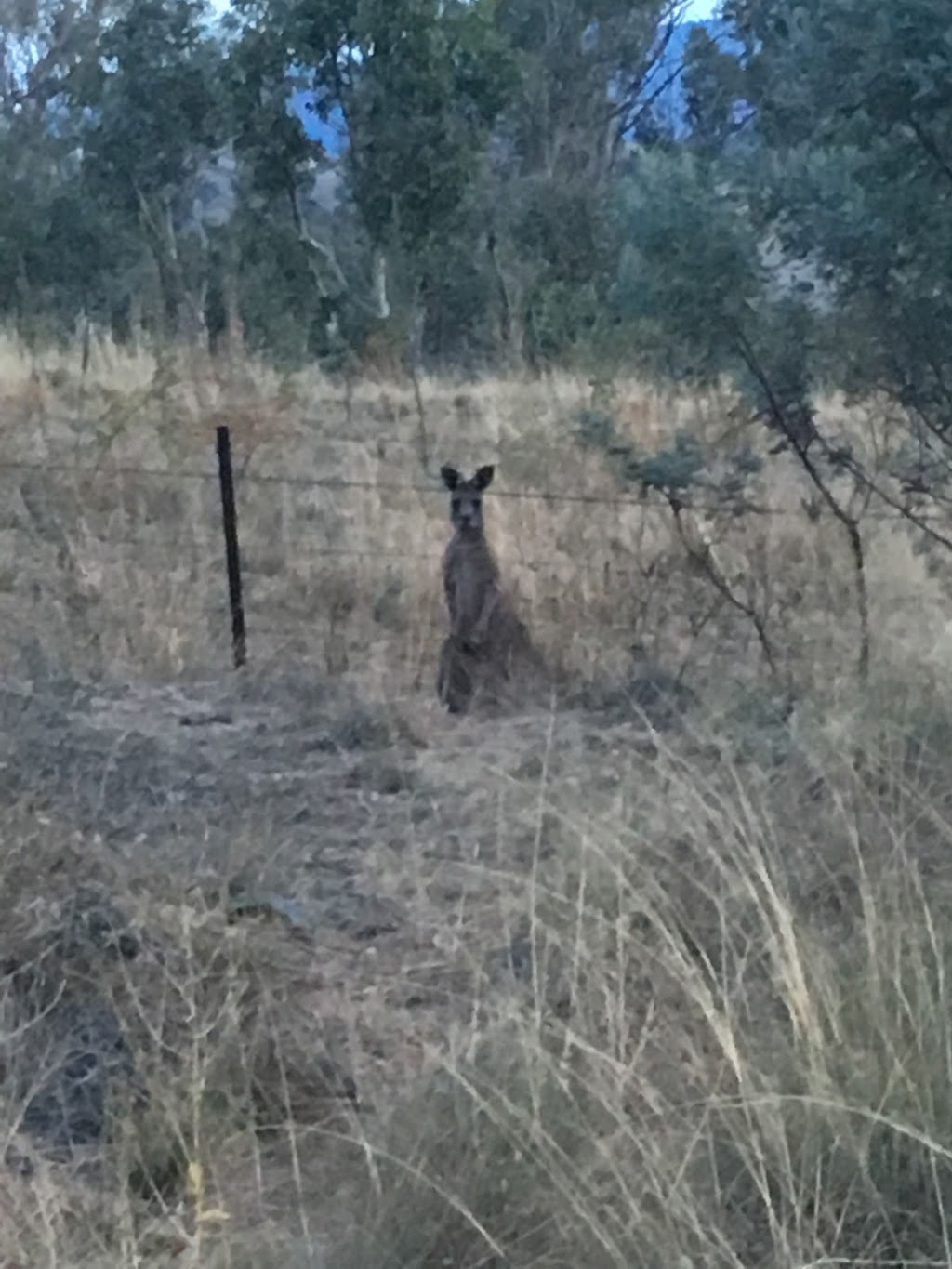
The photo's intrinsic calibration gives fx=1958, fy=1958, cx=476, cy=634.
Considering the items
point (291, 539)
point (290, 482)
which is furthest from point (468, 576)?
point (291, 539)

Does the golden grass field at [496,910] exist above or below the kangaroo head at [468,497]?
below

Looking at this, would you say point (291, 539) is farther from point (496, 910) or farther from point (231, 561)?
point (496, 910)

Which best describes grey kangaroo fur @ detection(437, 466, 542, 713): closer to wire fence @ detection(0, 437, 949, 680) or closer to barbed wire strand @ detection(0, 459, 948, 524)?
wire fence @ detection(0, 437, 949, 680)

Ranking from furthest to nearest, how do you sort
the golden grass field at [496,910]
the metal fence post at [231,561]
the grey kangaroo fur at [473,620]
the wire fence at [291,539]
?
the wire fence at [291,539] → the metal fence post at [231,561] → the grey kangaroo fur at [473,620] → the golden grass field at [496,910]

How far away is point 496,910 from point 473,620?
2.99 metres

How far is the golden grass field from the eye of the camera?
3381 millimetres

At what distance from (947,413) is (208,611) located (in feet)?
13.1

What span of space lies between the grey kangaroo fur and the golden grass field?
0.65 feet

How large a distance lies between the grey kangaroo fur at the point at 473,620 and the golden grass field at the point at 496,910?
0.20 m

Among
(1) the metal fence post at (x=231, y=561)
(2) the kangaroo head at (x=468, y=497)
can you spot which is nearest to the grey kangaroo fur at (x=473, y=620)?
(2) the kangaroo head at (x=468, y=497)

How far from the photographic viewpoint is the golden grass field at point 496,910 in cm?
338

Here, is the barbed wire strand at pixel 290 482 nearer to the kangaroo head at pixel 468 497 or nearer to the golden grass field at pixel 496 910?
the golden grass field at pixel 496 910

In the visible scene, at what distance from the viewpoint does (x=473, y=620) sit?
26.3 feet

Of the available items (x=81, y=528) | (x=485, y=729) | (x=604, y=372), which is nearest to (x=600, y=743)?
(x=485, y=729)
